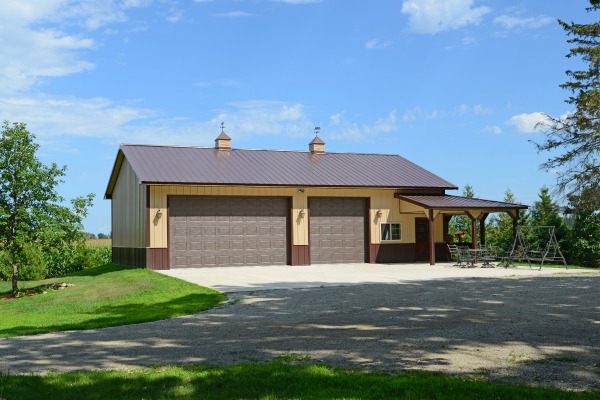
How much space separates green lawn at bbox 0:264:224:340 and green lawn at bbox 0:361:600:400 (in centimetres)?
477

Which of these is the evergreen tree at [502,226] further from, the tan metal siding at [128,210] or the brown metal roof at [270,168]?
the tan metal siding at [128,210]

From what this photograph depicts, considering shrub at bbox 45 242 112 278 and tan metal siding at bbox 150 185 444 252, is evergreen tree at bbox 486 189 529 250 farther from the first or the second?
shrub at bbox 45 242 112 278

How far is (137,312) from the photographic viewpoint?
13.3 metres

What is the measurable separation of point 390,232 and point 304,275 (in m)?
8.04

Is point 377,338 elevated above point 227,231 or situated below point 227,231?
below

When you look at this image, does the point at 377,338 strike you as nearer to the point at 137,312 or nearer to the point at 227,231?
the point at 137,312

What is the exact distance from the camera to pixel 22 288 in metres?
24.1

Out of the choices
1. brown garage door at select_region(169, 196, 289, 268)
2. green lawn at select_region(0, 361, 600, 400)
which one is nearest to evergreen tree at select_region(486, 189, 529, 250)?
brown garage door at select_region(169, 196, 289, 268)

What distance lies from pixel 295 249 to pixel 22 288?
1074 cm

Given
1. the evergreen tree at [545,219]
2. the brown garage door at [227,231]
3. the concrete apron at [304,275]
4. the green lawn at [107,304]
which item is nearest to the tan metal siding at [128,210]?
the brown garage door at [227,231]

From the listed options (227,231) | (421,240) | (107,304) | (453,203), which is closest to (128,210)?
(227,231)

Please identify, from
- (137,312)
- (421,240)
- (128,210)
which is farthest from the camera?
(421,240)

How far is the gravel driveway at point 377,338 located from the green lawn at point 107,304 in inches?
36.2

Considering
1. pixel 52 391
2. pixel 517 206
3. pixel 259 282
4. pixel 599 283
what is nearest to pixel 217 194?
pixel 259 282
